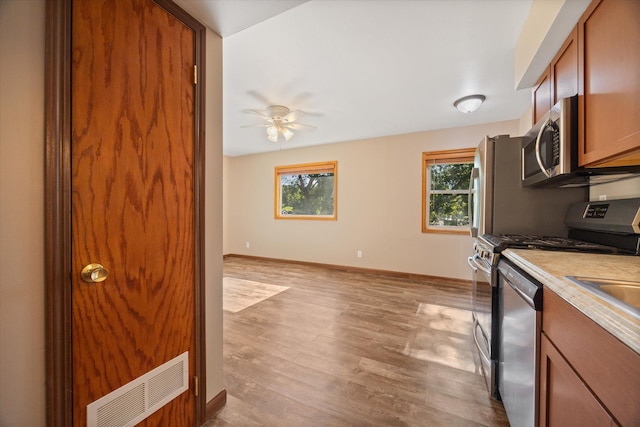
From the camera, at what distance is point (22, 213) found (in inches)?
30.1

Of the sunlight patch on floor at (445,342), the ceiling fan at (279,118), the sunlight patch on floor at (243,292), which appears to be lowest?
the sunlight patch on floor at (243,292)

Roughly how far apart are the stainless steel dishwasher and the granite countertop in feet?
0.25

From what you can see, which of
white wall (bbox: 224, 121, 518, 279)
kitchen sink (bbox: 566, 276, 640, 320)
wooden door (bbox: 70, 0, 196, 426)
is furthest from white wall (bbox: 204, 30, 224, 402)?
white wall (bbox: 224, 121, 518, 279)

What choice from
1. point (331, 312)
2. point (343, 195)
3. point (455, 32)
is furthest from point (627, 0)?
point (343, 195)

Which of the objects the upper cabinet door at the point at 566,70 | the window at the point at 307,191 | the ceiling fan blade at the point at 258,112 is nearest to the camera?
the upper cabinet door at the point at 566,70

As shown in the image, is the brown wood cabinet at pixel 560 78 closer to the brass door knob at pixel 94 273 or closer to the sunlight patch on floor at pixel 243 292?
the brass door knob at pixel 94 273

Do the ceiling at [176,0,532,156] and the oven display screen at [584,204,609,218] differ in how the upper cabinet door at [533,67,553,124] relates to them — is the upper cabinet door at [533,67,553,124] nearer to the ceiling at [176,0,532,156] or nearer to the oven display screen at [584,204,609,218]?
the ceiling at [176,0,532,156]

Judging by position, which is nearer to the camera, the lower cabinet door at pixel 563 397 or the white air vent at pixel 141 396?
the lower cabinet door at pixel 563 397

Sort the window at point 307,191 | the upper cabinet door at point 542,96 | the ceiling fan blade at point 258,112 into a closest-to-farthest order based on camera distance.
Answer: the upper cabinet door at point 542,96
the ceiling fan blade at point 258,112
the window at point 307,191

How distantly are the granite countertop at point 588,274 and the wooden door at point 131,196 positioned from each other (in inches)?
59.1

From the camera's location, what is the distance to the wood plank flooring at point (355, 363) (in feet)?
4.63

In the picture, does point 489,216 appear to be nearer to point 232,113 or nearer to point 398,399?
point 398,399

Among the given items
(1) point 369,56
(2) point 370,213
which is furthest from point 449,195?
(1) point 369,56

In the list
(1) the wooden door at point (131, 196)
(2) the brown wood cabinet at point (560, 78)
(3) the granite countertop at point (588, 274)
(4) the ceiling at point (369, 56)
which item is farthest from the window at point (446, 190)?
Result: (1) the wooden door at point (131, 196)
